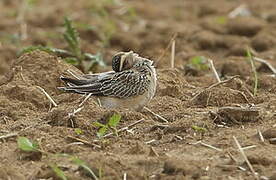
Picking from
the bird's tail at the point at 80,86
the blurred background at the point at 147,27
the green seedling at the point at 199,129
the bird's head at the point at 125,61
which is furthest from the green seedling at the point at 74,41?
the green seedling at the point at 199,129

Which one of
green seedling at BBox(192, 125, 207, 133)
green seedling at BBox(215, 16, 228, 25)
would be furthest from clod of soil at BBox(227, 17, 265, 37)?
green seedling at BBox(192, 125, 207, 133)

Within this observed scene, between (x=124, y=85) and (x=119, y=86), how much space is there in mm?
45

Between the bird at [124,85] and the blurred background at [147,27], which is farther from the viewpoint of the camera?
the blurred background at [147,27]

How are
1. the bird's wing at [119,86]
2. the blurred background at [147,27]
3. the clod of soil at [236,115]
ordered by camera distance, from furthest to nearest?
the blurred background at [147,27] < the bird's wing at [119,86] < the clod of soil at [236,115]

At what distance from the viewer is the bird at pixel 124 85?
759 centimetres

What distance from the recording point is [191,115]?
7.40m

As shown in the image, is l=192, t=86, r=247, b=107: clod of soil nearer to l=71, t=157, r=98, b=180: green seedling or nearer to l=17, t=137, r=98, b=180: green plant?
l=17, t=137, r=98, b=180: green plant

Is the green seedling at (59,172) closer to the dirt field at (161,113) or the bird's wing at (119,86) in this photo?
the dirt field at (161,113)

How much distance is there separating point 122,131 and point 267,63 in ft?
10.5

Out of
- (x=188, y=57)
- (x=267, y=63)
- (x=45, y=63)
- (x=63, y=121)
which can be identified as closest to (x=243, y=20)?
(x=188, y=57)

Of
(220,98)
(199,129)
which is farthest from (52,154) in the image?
(220,98)

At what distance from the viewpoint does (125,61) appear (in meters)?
7.75

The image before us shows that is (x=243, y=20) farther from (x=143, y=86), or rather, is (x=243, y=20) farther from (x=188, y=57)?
(x=143, y=86)

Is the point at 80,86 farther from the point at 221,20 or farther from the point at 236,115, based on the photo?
the point at 221,20
